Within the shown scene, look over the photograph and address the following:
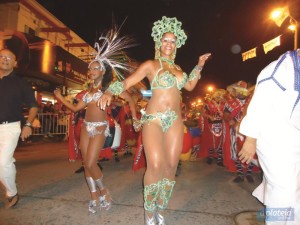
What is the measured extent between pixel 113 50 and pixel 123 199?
7.35 ft

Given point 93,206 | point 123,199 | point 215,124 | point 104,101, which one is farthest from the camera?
point 215,124

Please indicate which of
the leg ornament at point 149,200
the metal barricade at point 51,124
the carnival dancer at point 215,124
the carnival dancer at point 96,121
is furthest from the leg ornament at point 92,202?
the metal barricade at point 51,124

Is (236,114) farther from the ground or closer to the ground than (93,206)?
farther from the ground

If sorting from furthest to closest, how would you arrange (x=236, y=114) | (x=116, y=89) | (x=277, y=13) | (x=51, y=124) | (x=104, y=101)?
(x=51, y=124), (x=277, y=13), (x=236, y=114), (x=116, y=89), (x=104, y=101)

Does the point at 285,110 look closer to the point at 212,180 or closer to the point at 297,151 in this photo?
the point at 297,151

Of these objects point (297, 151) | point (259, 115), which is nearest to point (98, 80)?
point (259, 115)


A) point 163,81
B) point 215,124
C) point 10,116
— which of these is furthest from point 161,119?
point 215,124

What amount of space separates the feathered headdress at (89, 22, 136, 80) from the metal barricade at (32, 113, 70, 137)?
26.9ft

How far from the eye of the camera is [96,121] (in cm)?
365

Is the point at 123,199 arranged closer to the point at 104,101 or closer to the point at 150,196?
the point at 150,196

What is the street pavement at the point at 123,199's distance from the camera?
3232mm

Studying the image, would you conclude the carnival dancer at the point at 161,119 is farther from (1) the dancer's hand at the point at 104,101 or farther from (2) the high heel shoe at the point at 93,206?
(2) the high heel shoe at the point at 93,206

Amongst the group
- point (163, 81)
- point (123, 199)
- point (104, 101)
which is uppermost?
point (163, 81)

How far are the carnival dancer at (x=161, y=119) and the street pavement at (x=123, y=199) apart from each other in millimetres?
612
